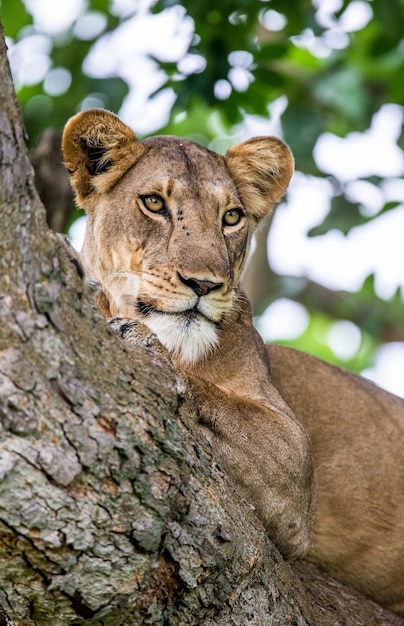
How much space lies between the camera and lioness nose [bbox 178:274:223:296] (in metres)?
4.14

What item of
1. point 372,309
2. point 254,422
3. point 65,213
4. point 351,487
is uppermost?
point 254,422

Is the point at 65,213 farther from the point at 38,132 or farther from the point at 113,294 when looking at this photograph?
the point at 113,294

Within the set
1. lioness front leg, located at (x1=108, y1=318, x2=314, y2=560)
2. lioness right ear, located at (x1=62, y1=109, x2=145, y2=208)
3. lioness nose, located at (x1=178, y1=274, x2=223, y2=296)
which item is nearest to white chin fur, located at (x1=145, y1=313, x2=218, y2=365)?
lioness nose, located at (x1=178, y1=274, x2=223, y2=296)

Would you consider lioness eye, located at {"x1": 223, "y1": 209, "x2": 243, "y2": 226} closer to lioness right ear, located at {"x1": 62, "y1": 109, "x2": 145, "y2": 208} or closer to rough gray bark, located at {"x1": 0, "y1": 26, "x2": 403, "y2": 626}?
lioness right ear, located at {"x1": 62, "y1": 109, "x2": 145, "y2": 208}

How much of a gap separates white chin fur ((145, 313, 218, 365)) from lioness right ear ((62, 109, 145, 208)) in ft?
2.88

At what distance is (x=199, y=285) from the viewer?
4145mm

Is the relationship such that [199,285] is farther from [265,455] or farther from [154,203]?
[265,455]

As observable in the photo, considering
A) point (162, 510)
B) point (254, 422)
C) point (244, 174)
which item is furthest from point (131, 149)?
point (162, 510)

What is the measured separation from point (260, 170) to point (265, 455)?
1.68m

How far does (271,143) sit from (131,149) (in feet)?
2.67

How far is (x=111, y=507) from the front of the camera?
282 centimetres

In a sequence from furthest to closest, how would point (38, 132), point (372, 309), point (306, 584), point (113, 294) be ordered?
point (372, 309) → point (38, 132) → point (113, 294) → point (306, 584)

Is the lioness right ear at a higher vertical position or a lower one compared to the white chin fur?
higher

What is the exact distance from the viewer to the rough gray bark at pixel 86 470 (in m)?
2.63
